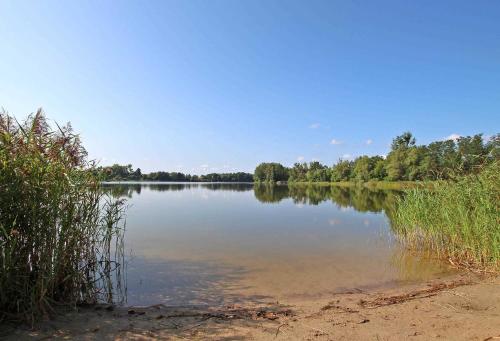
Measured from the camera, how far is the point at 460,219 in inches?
381

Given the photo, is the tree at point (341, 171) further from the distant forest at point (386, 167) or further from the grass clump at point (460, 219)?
the grass clump at point (460, 219)

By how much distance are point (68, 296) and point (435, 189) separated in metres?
12.0

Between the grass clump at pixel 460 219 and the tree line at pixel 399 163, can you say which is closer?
the grass clump at pixel 460 219

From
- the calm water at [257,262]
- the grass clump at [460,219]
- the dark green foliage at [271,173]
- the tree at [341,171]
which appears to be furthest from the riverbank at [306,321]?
the dark green foliage at [271,173]

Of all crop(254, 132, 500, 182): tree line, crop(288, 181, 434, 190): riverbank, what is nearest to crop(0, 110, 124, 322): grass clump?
crop(288, 181, 434, 190): riverbank

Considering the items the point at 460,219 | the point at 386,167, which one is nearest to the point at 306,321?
the point at 460,219

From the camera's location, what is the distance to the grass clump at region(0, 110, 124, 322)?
4719 millimetres

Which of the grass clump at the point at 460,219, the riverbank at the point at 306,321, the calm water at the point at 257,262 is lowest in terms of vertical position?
the calm water at the point at 257,262

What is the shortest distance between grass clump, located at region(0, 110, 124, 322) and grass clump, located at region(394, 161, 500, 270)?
9358 millimetres

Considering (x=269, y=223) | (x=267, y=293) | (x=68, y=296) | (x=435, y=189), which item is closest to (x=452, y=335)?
(x=267, y=293)

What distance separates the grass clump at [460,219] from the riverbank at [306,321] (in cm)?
223

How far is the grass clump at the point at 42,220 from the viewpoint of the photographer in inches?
186

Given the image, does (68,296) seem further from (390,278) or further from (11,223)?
(390,278)

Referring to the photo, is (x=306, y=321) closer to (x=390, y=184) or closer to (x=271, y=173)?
(x=390, y=184)
